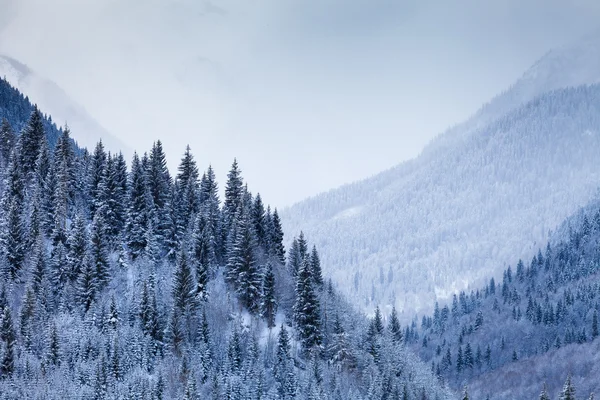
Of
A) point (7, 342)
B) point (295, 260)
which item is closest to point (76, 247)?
point (7, 342)

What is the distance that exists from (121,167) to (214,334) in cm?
3541

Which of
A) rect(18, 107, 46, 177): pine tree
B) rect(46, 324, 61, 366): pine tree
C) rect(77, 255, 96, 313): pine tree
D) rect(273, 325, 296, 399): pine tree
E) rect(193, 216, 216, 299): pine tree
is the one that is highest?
rect(18, 107, 46, 177): pine tree

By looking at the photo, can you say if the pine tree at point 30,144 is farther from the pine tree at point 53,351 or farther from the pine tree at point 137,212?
the pine tree at point 53,351

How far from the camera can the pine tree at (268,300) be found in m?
108

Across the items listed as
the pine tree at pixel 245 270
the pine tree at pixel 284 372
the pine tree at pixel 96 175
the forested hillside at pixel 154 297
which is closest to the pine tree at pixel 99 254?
the forested hillside at pixel 154 297

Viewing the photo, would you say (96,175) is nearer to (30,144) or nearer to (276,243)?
(30,144)

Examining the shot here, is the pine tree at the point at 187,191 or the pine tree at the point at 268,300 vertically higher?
the pine tree at the point at 187,191

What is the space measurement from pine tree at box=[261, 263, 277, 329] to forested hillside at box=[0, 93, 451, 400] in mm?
214

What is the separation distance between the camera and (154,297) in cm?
10100

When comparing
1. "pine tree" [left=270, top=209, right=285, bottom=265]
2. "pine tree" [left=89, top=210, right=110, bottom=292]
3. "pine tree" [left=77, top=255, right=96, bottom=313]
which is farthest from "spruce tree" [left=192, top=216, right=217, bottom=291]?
"pine tree" [left=77, top=255, right=96, bottom=313]

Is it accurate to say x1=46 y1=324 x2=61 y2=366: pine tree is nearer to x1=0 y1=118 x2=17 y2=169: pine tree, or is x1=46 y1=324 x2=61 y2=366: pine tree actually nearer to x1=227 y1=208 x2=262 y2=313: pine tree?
x1=227 y1=208 x2=262 y2=313: pine tree

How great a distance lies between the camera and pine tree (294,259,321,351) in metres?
107

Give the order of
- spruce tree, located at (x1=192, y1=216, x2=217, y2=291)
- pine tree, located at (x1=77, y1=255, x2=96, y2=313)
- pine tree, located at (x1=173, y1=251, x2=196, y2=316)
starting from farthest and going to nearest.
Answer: spruce tree, located at (x1=192, y1=216, x2=217, y2=291) → pine tree, located at (x1=173, y1=251, x2=196, y2=316) → pine tree, located at (x1=77, y1=255, x2=96, y2=313)

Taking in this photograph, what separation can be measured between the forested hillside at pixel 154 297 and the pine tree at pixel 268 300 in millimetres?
214
